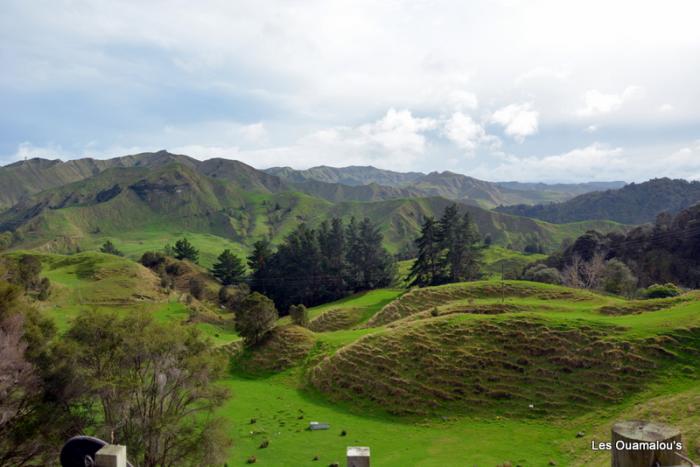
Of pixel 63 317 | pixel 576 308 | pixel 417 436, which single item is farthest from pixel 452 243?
pixel 63 317

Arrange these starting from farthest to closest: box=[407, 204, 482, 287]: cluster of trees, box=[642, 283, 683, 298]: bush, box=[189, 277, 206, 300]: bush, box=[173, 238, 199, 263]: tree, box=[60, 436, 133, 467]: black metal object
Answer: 1. box=[173, 238, 199, 263]: tree
2. box=[189, 277, 206, 300]: bush
3. box=[407, 204, 482, 287]: cluster of trees
4. box=[642, 283, 683, 298]: bush
5. box=[60, 436, 133, 467]: black metal object

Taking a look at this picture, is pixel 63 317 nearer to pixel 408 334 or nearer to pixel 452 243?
pixel 408 334

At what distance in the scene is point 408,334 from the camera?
44594mm

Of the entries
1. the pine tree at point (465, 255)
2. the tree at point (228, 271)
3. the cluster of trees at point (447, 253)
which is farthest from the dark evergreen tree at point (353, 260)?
the tree at point (228, 271)

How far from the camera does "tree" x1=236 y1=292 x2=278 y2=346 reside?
→ 52312 mm

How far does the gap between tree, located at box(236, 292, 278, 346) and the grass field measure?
219cm

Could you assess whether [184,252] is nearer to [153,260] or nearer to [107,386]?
[153,260]

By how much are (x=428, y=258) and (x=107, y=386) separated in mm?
77454

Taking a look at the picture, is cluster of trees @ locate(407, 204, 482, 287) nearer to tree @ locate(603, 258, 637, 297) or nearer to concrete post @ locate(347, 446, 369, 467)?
tree @ locate(603, 258, 637, 297)

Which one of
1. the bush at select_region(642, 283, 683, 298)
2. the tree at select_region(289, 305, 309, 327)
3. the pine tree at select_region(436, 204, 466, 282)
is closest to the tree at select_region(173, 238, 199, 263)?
the tree at select_region(289, 305, 309, 327)

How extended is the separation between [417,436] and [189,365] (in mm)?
17902

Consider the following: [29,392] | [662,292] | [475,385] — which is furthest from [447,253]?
[29,392]

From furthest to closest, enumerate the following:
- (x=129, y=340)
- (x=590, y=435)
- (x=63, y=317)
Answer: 1. (x=63, y=317)
2. (x=590, y=435)
3. (x=129, y=340)

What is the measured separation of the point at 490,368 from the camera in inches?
1476
